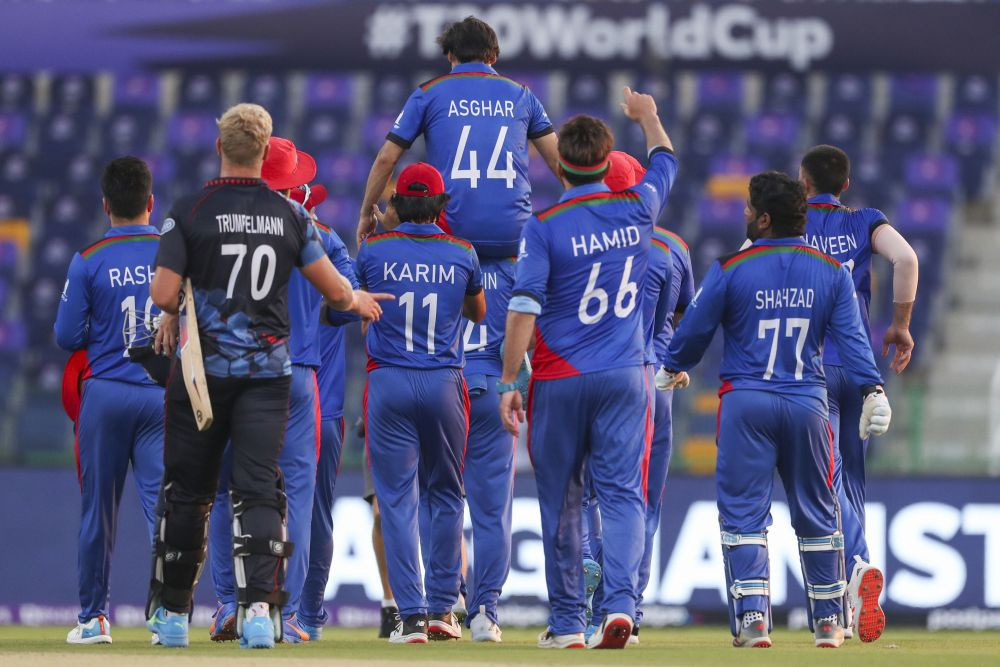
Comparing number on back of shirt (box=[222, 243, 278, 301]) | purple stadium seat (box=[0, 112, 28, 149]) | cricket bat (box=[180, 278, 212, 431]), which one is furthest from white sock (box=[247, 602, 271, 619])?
purple stadium seat (box=[0, 112, 28, 149])

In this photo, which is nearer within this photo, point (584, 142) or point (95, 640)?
point (584, 142)

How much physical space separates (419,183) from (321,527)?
1.97 meters

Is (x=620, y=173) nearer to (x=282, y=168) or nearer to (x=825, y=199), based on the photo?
(x=825, y=199)

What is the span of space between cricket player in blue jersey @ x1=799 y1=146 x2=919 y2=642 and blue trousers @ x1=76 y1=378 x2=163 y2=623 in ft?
10.9

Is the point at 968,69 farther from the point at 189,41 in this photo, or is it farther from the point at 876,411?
the point at 876,411

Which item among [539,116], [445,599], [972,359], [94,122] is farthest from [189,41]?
[445,599]

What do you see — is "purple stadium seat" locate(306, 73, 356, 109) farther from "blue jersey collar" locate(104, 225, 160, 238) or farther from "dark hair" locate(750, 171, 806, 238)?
"dark hair" locate(750, 171, 806, 238)

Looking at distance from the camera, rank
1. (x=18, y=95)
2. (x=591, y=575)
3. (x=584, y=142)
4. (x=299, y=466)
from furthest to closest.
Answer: (x=18, y=95)
(x=591, y=575)
(x=299, y=466)
(x=584, y=142)

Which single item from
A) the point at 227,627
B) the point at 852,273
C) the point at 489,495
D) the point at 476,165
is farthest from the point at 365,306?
the point at 852,273

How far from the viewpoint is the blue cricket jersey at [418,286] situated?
7.31m

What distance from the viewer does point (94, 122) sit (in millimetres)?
18516

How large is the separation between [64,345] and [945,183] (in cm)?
1285

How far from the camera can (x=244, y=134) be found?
6.18 metres

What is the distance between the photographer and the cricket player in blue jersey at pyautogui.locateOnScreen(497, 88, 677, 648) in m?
6.65
